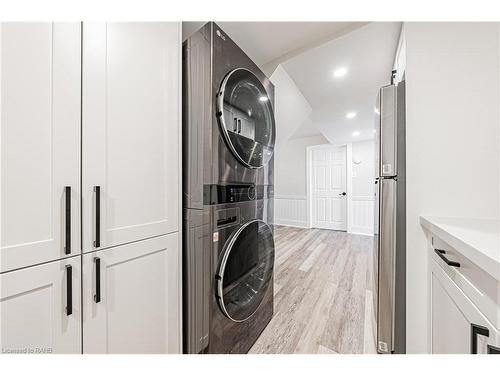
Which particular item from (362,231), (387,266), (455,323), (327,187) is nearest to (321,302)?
(387,266)

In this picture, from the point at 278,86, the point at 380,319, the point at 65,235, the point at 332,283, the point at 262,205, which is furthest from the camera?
the point at 332,283

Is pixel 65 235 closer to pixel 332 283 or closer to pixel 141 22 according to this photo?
pixel 141 22

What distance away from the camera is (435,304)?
0.93 m

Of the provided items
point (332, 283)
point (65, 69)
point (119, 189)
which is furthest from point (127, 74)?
point (332, 283)

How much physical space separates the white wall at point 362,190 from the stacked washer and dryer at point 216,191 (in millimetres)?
4251

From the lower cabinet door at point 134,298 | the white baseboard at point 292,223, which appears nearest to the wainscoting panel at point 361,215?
the white baseboard at point 292,223

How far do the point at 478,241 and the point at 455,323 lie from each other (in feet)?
1.06

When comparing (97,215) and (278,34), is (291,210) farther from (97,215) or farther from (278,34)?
(97,215)

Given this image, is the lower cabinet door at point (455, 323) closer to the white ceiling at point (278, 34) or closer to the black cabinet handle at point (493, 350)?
the black cabinet handle at point (493, 350)

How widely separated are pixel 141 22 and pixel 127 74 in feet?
0.81

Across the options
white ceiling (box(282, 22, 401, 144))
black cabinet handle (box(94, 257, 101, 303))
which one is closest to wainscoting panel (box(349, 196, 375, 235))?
white ceiling (box(282, 22, 401, 144))

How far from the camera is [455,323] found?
2.33 feet
